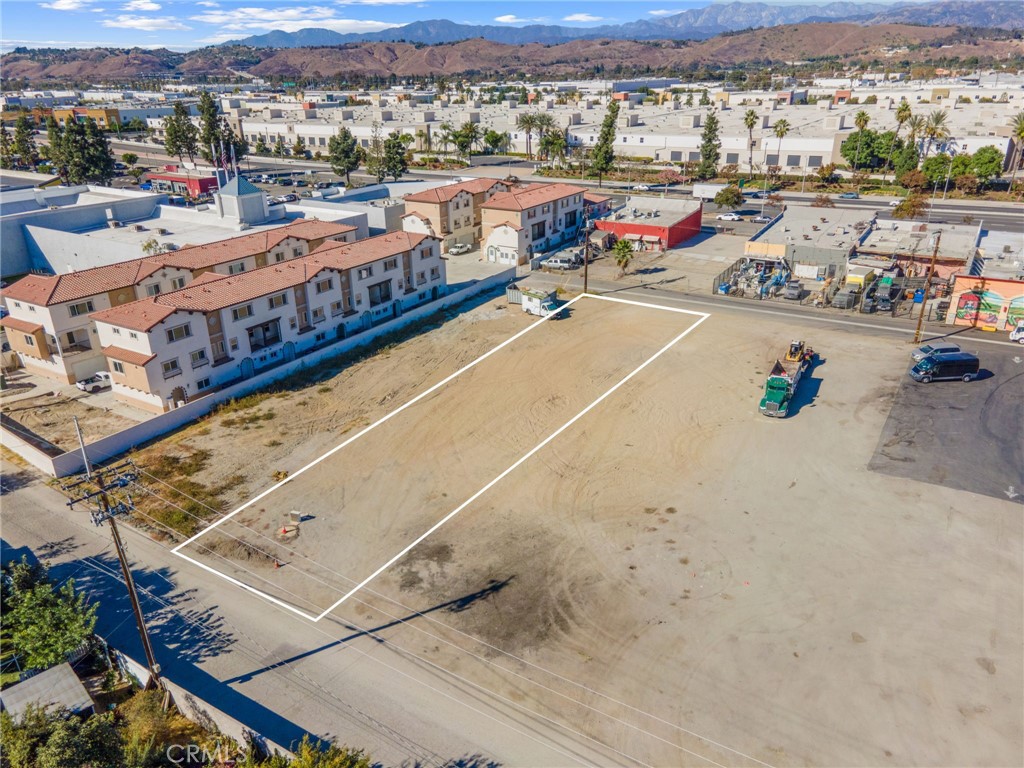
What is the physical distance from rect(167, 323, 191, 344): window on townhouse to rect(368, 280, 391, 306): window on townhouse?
1387cm

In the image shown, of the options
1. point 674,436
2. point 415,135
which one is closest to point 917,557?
point 674,436

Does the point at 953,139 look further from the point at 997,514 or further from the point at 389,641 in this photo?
the point at 389,641

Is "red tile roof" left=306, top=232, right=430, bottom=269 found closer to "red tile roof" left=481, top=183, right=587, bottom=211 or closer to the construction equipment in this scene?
"red tile roof" left=481, top=183, right=587, bottom=211

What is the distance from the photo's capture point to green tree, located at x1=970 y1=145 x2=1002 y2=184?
81.4 metres

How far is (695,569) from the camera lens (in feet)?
79.0

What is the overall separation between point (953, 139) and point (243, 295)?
94.3 meters

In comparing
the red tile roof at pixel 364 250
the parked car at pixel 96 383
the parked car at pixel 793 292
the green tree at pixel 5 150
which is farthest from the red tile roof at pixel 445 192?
the green tree at pixel 5 150


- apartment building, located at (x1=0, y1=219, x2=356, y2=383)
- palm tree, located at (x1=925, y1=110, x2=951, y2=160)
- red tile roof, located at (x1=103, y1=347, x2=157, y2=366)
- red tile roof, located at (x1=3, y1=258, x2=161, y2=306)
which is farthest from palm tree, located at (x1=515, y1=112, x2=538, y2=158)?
red tile roof, located at (x1=103, y1=347, x2=157, y2=366)

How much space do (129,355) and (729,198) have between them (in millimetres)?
68800

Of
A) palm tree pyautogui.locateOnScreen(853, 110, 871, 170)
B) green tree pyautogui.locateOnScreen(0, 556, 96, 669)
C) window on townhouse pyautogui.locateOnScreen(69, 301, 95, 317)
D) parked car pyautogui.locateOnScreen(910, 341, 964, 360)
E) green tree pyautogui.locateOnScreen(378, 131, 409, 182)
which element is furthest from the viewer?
palm tree pyautogui.locateOnScreen(853, 110, 871, 170)

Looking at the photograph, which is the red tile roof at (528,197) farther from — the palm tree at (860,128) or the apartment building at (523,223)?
the palm tree at (860,128)

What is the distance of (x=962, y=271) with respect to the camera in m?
48.5

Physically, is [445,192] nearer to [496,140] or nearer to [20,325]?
[20,325]

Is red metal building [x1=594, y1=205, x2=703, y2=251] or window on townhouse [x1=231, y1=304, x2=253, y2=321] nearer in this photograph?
window on townhouse [x1=231, y1=304, x2=253, y2=321]
